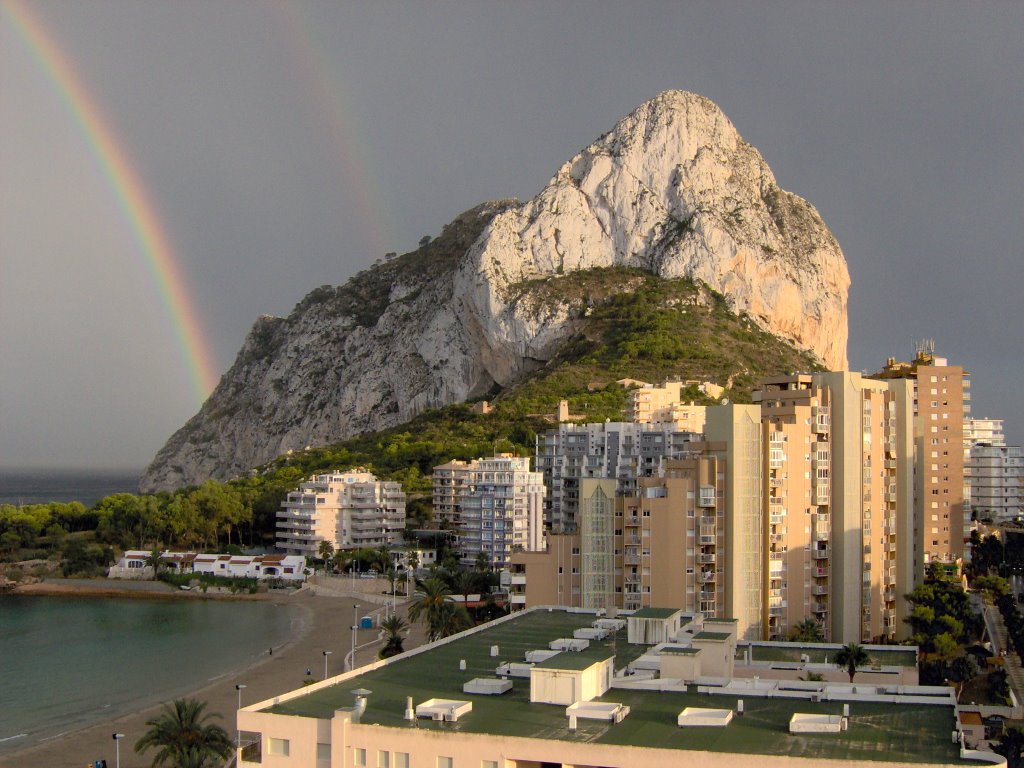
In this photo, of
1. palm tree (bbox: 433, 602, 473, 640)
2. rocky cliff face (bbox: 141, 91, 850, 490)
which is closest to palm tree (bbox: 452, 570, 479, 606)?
palm tree (bbox: 433, 602, 473, 640)

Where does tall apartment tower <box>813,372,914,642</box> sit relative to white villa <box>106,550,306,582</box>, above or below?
above

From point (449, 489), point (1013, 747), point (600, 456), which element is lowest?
point (1013, 747)

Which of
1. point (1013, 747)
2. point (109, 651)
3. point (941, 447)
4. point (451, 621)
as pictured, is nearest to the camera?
point (1013, 747)

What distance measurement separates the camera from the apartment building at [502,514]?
68500mm

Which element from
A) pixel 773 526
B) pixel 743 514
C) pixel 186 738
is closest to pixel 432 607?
pixel 743 514

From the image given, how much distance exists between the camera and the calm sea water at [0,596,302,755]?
4056 cm

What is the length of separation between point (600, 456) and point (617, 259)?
44067 millimetres

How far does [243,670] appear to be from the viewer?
46.2m

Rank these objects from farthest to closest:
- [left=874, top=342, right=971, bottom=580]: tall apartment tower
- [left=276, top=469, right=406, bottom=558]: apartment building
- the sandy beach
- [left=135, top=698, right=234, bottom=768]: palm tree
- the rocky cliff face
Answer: the rocky cliff face < [left=276, top=469, right=406, bottom=558]: apartment building < [left=874, top=342, right=971, bottom=580]: tall apartment tower < the sandy beach < [left=135, top=698, right=234, bottom=768]: palm tree

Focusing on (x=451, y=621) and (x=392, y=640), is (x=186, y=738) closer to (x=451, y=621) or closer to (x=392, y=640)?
(x=451, y=621)

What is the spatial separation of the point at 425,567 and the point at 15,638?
21.9m

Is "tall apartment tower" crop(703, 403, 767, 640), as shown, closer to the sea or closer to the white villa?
the sea

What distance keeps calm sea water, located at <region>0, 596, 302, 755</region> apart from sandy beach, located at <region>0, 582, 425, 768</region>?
0.94 meters

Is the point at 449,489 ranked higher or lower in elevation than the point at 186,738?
higher
